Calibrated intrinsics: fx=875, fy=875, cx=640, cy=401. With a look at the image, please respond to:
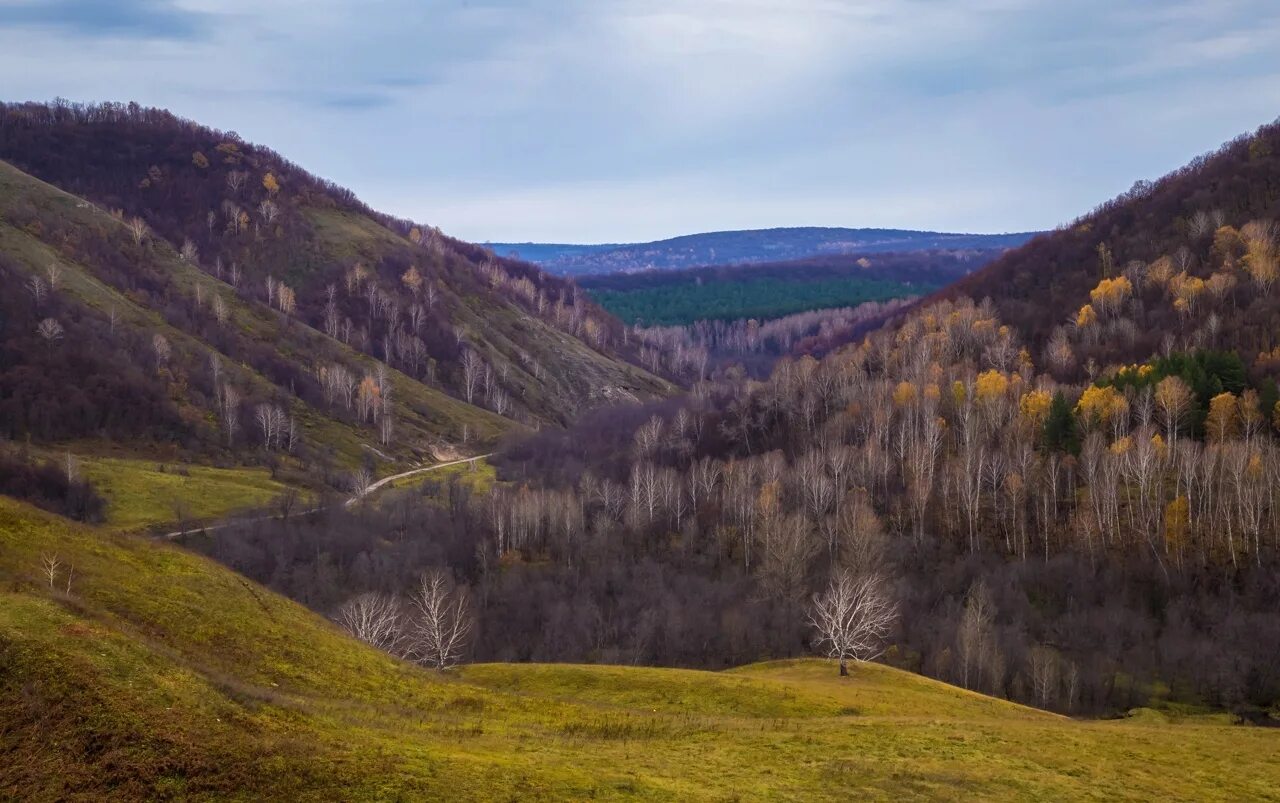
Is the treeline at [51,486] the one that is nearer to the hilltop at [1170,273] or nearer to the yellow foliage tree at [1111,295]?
the hilltop at [1170,273]

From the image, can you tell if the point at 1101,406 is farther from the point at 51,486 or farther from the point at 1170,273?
the point at 51,486

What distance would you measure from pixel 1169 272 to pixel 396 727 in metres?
160

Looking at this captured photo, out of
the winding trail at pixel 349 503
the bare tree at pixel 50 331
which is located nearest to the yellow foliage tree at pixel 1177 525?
the winding trail at pixel 349 503

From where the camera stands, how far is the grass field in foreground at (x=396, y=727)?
22406 mm

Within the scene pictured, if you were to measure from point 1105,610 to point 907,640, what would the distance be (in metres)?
18.8

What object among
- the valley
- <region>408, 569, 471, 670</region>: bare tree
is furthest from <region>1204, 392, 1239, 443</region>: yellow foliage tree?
<region>408, 569, 471, 670</region>: bare tree

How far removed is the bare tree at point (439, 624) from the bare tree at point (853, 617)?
26.6 metres

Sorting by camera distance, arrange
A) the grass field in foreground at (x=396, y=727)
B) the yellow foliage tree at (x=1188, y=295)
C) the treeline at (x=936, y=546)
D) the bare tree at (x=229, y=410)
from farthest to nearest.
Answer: the bare tree at (x=229, y=410), the yellow foliage tree at (x=1188, y=295), the treeline at (x=936, y=546), the grass field in foreground at (x=396, y=727)

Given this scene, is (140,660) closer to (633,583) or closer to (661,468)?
(633,583)

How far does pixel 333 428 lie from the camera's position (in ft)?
544

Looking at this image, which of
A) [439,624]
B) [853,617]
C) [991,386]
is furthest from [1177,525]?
[439,624]

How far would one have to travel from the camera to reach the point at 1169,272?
150 meters

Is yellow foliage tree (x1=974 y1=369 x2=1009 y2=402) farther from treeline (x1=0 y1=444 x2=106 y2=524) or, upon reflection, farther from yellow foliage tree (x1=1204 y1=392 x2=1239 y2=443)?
treeline (x1=0 y1=444 x2=106 y2=524)

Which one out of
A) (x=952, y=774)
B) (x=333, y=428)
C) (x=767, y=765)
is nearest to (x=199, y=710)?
(x=767, y=765)
